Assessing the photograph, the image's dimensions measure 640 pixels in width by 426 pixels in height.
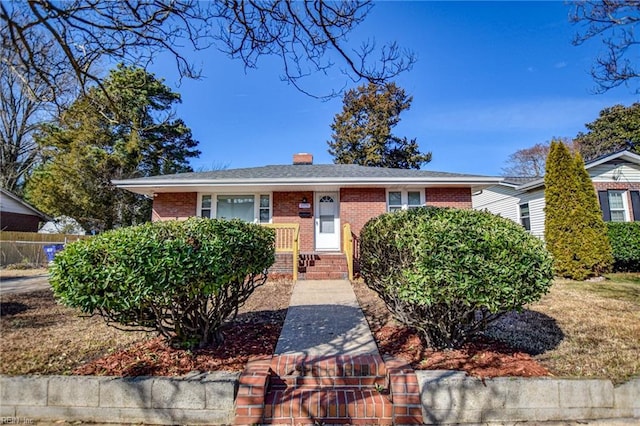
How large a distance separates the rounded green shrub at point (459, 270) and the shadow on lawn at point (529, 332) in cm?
81

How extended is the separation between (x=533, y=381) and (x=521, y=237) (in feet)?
4.44

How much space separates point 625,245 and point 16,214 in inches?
1190

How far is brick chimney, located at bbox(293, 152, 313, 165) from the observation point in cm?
1452

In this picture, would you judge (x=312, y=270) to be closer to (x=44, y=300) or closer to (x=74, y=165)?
(x=44, y=300)

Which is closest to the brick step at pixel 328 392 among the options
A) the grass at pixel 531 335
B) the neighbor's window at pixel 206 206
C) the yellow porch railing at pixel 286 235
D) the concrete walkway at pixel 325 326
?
the concrete walkway at pixel 325 326

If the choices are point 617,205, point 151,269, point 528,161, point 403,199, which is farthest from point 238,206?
point 528,161

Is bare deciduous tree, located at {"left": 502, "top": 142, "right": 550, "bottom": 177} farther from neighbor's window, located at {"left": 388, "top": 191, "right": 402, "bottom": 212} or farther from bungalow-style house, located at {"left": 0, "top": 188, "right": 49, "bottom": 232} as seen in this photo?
bungalow-style house, located at {"left": 0, "top": 188, "right": 49, "bottom": 232}

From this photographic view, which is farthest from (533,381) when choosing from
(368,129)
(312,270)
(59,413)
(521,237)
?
(368,129)

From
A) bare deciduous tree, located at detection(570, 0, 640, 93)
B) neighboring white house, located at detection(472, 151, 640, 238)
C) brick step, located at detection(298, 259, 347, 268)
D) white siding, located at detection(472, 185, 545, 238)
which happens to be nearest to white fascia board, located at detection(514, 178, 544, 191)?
neighboring white house, located at detection(472, 151, 640, 238)

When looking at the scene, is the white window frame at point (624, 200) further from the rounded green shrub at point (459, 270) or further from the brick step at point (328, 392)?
the brick step at point (328, 392)

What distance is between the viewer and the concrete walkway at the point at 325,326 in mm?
3611

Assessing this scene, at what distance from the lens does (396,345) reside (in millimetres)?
3736

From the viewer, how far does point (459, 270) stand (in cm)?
289

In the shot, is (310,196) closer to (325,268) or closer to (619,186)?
(325,268)
